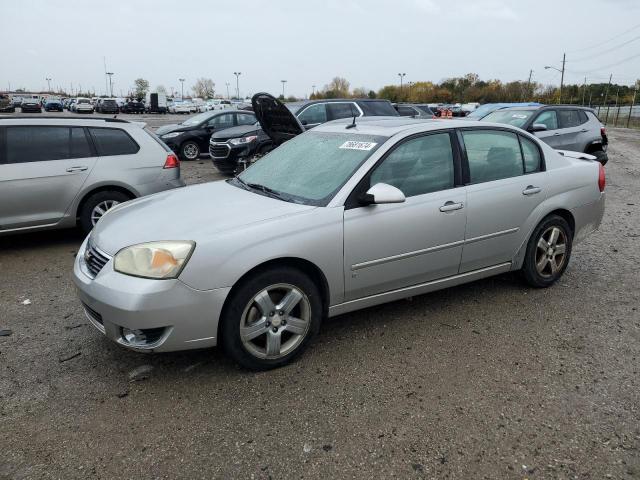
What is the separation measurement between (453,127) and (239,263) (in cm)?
226

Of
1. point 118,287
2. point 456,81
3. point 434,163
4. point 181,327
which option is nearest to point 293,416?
point 181,327

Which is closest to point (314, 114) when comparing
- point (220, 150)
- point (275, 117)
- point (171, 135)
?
point (220, 150)

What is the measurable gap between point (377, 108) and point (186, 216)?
A: 1023 centimetres

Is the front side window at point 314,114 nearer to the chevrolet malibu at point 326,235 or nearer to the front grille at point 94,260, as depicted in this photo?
the chevrolet malibu at point 326,235

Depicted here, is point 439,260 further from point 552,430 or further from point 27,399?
point 27,399

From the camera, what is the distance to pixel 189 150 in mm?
14922

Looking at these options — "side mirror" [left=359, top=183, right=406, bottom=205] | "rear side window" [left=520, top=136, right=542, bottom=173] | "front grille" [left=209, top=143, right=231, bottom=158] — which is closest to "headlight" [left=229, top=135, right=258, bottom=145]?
"front grille" [left=209, top=143, right=231, bottom=158]

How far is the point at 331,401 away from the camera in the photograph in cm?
309

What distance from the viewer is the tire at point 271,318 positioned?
3188mm

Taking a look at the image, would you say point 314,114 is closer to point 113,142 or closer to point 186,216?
point 113,142

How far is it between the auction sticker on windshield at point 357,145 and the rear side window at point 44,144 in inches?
150

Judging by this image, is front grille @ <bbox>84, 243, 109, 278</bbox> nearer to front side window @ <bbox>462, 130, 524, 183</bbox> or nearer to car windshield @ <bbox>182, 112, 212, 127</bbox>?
front side window @ <bbox>462, 130, 524, 183</bbox>

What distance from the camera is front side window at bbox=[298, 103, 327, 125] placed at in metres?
12.2

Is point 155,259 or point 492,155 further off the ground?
point 492,155
